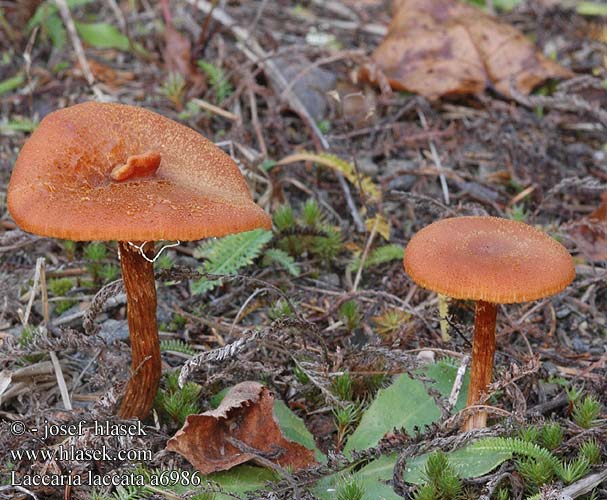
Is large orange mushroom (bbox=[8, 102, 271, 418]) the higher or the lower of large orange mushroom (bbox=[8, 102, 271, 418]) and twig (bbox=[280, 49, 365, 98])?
the higher

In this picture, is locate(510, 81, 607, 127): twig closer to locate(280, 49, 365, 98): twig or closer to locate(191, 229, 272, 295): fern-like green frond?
locate(280, 49, 365, 98): twig

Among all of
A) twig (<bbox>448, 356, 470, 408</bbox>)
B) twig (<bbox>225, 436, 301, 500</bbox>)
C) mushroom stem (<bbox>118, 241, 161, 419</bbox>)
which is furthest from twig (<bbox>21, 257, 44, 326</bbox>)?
twig (<bbox>448, 356, 470, 408</bbox>)

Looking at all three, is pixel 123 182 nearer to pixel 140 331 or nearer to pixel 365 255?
pixel 140 331

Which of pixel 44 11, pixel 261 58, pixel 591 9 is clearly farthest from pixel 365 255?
pixel 591 9

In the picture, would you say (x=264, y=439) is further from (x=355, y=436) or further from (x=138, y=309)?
(x=138, y=309)

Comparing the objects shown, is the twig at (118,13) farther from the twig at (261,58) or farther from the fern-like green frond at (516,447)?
the fern-like green frond at (516,447)
